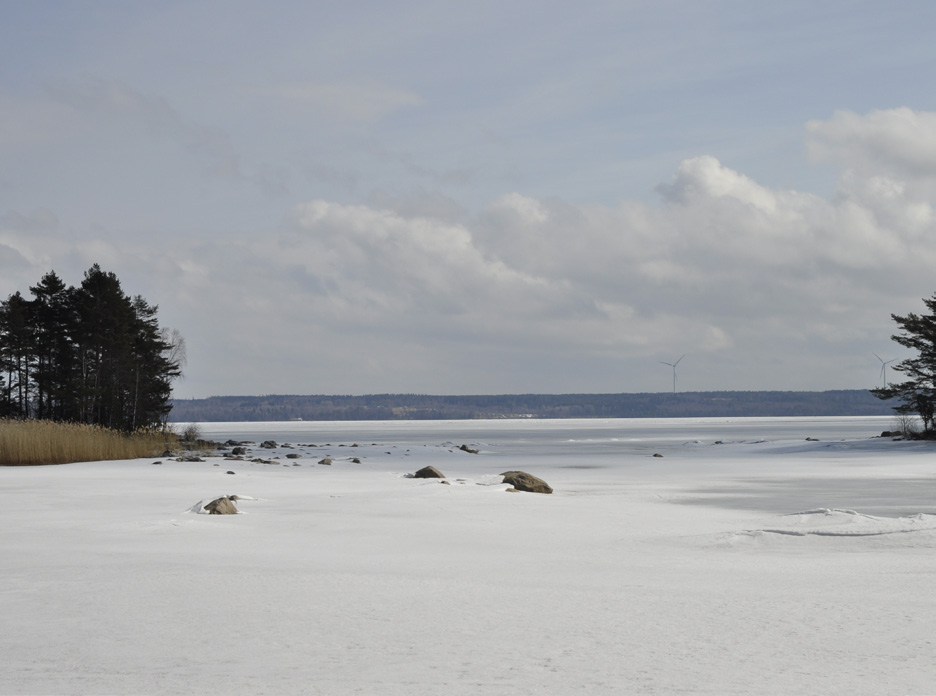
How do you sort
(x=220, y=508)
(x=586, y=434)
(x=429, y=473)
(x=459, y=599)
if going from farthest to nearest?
1. (x=586, y=434)
2. (x=429, y=473)
3. (x=220, y=508)
4. (x=459, y=599)

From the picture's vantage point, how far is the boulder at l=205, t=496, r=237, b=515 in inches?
496

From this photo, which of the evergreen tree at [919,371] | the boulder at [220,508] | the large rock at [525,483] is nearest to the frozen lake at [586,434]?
the evergreen tree at [919,371]

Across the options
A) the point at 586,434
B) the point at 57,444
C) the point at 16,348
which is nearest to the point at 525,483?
the point at 57,444

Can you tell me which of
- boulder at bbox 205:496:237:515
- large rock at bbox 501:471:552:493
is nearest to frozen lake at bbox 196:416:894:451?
large rock at bbox 501:471:552:493

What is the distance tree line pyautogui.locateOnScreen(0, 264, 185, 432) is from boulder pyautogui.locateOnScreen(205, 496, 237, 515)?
37588 mm

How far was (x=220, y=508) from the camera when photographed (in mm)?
12656

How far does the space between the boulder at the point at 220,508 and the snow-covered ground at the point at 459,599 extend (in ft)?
0.93

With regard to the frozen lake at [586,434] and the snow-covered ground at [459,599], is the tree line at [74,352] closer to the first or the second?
the frozen lake at [586,434]

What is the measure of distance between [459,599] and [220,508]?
21.3ft

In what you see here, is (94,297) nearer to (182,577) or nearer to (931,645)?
(182,577)

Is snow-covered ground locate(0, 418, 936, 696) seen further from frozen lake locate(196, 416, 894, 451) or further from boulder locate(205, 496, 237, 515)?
frozen lake locate(196, 416, 894, 451)

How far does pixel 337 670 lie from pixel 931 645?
10.9 feet

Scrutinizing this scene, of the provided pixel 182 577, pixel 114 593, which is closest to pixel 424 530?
pixel 182 577

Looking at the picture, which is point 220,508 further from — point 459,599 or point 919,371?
point 919,371
